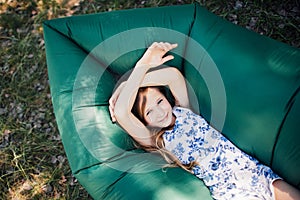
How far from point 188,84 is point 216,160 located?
1.78 feet

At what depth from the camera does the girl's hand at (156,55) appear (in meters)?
2.27

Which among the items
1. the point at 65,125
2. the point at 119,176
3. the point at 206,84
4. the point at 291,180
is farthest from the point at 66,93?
the point at 291,180

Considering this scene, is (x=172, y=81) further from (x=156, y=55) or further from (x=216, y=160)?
(x=216, y=160)

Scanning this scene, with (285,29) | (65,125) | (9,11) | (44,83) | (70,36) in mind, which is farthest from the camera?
(9,11)

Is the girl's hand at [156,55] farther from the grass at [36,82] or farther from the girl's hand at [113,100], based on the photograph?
the grass at [36,82]

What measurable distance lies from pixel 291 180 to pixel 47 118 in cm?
182

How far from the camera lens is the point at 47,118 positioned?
2.94 m

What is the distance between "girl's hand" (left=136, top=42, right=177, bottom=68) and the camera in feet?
7.46

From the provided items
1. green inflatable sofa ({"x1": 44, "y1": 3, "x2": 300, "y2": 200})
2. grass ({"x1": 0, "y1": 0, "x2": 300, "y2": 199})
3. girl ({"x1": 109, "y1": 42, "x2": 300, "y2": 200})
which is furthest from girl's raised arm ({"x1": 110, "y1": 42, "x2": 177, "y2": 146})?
grass ({"x1": 0, "y1": 0, "x2": 300, "y2": 199})

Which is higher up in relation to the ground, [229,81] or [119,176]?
[229,81]

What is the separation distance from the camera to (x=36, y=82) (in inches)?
123

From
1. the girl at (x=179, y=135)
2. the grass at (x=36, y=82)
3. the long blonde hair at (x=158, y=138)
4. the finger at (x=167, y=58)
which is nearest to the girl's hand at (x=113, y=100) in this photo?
the girl at (x=179, y=135)

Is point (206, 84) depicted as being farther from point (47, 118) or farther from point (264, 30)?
point (47, 118)

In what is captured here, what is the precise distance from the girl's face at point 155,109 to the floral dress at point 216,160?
0.39ft
